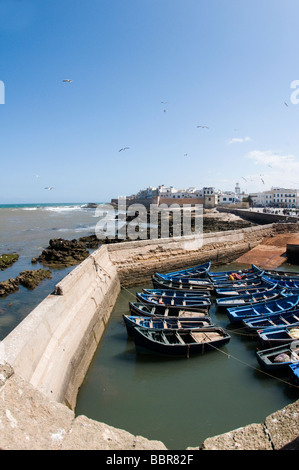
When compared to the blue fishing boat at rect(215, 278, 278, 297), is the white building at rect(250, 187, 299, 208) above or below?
above

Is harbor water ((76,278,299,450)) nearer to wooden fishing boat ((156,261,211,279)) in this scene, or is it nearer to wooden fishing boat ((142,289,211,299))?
wooden fishing boat ((142,289,211,299))

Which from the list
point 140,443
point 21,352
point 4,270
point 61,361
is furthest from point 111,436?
point 4,270

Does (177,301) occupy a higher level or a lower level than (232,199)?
lower

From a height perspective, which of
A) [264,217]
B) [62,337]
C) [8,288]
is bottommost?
[8,288]

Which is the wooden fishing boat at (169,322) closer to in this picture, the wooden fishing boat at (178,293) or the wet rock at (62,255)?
the wooden fishing boat at (178,293)

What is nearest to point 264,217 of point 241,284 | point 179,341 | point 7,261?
point 241,284

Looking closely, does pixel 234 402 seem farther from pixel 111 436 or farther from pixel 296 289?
pixel 296 289

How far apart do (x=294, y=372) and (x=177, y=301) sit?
622cm

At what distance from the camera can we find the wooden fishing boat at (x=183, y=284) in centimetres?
1511

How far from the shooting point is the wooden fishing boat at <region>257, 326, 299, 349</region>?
30.1ft

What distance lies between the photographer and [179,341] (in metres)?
9.52

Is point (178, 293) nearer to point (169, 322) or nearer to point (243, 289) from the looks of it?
point (169, 322)

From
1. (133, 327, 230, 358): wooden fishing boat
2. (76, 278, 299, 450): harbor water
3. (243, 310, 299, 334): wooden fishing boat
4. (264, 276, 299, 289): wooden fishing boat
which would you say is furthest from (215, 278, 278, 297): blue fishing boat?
(133, 327, 230, 358): wooden fishing boat

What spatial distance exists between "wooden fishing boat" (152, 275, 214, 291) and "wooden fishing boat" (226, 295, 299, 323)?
2959 mm
